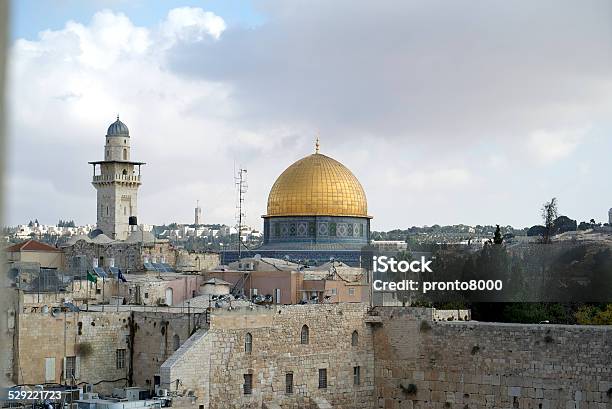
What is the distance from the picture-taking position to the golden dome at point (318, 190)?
123 ft

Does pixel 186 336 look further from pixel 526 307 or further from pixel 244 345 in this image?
pixel 526 307

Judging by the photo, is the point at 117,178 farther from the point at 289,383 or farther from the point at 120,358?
the point at 289,383

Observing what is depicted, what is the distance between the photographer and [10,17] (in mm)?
1367

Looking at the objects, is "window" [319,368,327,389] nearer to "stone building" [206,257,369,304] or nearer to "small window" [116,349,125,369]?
"stone building" [206,257,369,304]

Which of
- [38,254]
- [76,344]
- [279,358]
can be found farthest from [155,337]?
[38,254]

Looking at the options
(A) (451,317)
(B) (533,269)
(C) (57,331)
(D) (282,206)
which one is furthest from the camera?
(D) (282,206)

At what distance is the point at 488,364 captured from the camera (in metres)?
19.6

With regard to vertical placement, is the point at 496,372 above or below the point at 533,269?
below

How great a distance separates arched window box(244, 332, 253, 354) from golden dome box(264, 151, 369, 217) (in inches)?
724

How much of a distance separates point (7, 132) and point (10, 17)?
0.16m

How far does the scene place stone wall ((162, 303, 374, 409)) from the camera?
18.2m

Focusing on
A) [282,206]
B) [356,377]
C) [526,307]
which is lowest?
[356,377]

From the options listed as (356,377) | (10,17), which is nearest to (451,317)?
(356,377)

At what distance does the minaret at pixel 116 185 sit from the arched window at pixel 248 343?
26850 mm
